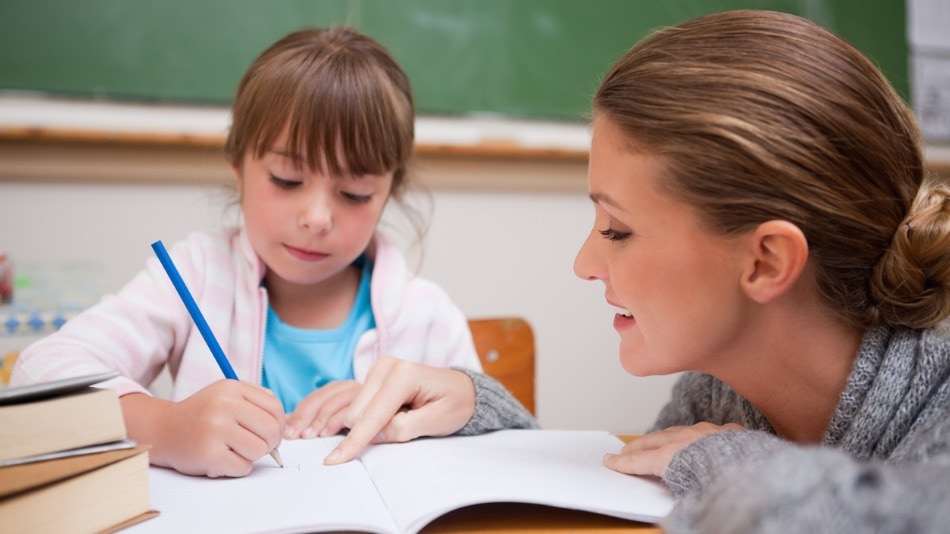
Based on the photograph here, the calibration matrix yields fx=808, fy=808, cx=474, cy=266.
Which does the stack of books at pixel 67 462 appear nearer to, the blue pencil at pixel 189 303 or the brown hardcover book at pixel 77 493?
the brown hardcover book at pixel 77 493

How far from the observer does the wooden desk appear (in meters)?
0.58

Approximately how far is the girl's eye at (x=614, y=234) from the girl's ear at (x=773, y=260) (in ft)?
0.36

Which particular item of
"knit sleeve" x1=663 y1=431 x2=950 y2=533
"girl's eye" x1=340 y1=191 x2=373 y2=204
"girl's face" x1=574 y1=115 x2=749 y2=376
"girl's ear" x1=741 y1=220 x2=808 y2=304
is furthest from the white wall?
"knit sleeve" x1=663 y1=431 x2=950 y2=533

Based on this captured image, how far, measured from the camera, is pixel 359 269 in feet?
4.23

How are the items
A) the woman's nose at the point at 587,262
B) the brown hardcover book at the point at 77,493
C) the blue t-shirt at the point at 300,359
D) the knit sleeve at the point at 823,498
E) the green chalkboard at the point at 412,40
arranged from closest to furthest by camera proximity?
the knit sleeve at the point at 823,498
the brown hardcover book at the point at 77,493
the woman's nose at the point at 587,262
the blue t-shirt at the point at 300,359
the green chalkboard at the point at 412,40

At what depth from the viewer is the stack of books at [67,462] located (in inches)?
19.7

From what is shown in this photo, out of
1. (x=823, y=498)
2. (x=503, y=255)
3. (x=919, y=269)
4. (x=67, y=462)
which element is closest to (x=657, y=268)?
(x=919, y=269)

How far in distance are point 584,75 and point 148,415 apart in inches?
61.0

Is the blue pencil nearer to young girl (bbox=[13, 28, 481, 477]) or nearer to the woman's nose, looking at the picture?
young girl (bbox=[13, 28, 481, 477])

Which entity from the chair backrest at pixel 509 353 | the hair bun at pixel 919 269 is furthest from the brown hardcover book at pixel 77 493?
the chair backrest at pixel 509 353

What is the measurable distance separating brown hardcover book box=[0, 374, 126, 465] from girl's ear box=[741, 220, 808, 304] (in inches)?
20.0

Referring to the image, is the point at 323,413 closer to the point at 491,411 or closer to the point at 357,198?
the point at 491,411

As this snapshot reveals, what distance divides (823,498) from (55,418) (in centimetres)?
46

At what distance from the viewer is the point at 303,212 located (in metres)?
1.04
